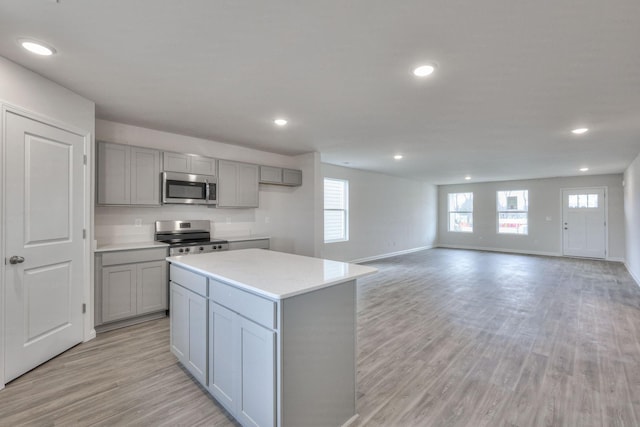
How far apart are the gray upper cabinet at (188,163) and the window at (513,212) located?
9.37 meters

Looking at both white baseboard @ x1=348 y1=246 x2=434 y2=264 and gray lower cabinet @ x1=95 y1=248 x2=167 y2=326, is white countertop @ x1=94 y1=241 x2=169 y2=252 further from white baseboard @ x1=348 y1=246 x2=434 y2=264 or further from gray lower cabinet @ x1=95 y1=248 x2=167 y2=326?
white baseboard @ x1=348 y1=246 x2=434 y2=264

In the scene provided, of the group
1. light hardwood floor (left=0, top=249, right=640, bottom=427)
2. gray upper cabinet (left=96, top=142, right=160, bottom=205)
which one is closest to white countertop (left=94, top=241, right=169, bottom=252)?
gray upper cabinet (left=96, top=142, right=160, bottom=205)

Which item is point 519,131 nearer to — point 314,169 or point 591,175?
point 314,169

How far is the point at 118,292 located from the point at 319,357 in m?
2.80

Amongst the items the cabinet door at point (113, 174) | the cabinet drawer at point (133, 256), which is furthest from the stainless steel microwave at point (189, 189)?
the cabinet drawer at point (133, 256)

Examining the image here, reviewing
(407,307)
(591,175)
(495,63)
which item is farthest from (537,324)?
(591,175)

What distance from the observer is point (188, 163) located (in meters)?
4.17

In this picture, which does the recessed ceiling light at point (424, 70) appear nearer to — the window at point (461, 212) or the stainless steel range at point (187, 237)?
the stainless steel range at point (187, 237)

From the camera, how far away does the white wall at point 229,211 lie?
376 cm

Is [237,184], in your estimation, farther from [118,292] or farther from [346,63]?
[346,63]

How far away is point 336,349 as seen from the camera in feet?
5.93

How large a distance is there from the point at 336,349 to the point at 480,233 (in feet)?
32.8

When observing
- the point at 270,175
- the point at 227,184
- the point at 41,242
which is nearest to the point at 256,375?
the point at 41,242

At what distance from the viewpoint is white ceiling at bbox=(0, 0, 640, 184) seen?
1.69 metres
